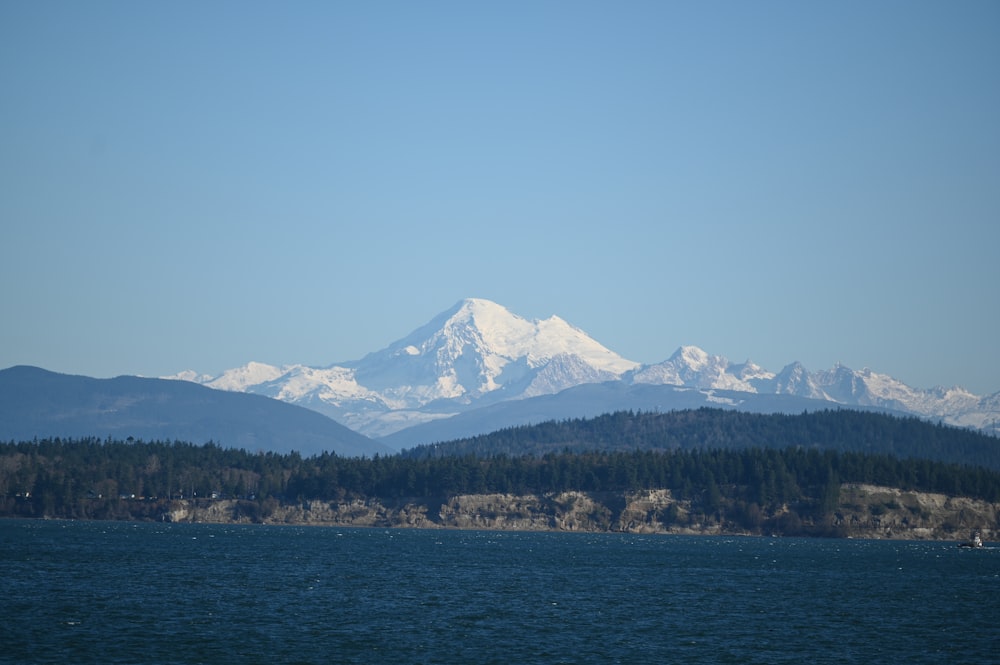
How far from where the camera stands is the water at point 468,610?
255 feet

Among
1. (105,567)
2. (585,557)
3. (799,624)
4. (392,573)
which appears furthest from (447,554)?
(799,624)

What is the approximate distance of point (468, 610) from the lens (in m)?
101

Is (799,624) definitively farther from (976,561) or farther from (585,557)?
(976,561)

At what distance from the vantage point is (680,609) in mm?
106000

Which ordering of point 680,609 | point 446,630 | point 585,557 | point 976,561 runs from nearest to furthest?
point 446,630, point 680,609, point 585,557, point 976,561

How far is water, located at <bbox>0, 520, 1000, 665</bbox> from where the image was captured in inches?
3066

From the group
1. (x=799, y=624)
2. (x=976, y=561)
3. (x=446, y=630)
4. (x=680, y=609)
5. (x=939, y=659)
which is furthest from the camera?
(x=976, y=561)

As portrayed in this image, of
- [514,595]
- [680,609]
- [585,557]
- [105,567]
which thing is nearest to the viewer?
[680,609]

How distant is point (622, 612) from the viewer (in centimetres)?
10244

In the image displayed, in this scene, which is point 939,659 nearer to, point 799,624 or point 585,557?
point 799,624

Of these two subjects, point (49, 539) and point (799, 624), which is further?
point (49, 539)

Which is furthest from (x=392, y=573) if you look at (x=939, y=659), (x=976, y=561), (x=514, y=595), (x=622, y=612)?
(x=976, y=561)

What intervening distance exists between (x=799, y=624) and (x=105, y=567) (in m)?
77.4

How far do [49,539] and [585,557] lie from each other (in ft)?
280
